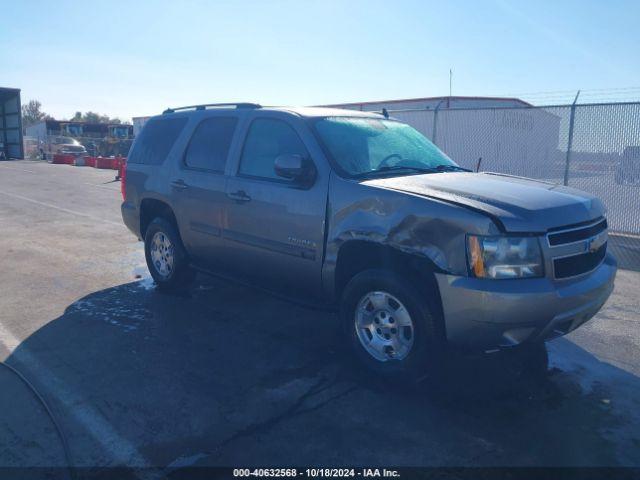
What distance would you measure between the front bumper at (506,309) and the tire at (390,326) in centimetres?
19

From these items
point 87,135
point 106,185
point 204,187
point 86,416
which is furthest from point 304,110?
point 87,135

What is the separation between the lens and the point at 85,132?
177 ft

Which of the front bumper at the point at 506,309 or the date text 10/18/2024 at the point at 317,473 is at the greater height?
the front bumper at the point at 506,309

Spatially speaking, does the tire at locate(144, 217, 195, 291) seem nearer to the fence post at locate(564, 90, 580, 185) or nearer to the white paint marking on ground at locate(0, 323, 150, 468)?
the white paint marking on ground at locate(0, 323, 150, 468)

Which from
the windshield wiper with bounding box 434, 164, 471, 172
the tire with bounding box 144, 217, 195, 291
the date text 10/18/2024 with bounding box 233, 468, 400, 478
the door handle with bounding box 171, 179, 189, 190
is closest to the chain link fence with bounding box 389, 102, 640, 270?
the windshield wiper with bounding box 434, 164, 471, 172

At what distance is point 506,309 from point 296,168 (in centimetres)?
185

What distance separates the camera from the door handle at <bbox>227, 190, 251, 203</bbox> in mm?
4893

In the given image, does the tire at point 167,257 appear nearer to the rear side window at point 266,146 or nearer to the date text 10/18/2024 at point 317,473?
the rear side window at point 266,146

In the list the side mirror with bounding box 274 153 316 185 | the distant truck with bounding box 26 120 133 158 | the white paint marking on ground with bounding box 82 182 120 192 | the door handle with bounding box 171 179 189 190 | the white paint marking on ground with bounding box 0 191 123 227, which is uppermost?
the distant truck with bounding box 26 120 133 158

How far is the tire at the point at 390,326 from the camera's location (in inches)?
147

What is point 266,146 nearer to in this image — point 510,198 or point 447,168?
point 447,168

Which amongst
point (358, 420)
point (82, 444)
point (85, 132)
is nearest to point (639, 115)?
point (358, 420)

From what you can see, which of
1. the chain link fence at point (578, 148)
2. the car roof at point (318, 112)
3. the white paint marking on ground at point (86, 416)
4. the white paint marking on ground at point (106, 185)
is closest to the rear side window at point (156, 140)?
the car roof at point (318, 112)

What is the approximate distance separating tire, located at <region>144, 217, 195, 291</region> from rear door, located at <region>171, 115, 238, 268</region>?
18 centimetres
